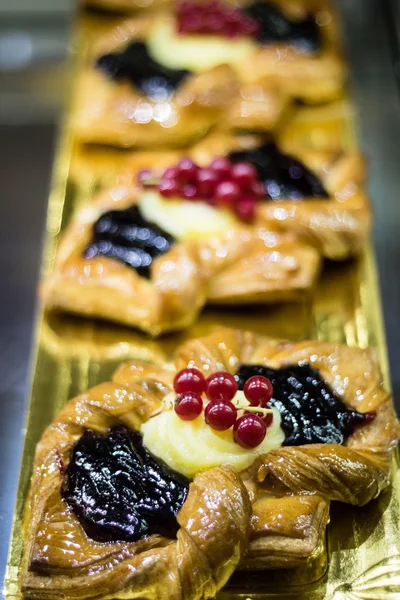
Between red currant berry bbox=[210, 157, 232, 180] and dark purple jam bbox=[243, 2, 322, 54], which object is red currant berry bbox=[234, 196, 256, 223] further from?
dark purple jam bbox=[243, 2, 322, 54]

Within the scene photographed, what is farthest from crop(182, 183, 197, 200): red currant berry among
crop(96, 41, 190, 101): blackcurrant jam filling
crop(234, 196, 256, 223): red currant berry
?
crop(96, 41, 190, 101): blackcurrant jam filling

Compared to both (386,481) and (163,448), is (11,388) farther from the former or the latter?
(386,481)

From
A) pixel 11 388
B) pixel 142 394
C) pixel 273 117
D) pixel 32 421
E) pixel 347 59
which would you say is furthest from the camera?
pixel 347 59

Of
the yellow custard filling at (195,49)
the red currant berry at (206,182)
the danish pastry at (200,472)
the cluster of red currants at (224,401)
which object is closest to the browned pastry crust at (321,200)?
the red currant berry at (206,182)

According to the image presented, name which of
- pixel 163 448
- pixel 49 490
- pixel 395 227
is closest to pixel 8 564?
pixel 49 490

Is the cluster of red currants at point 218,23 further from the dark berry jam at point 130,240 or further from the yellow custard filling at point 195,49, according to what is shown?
the dark berry jam at point 130,240

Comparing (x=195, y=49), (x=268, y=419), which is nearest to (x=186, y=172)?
(x=195, y=49)

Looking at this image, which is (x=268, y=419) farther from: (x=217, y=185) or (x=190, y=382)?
(x=217, y=185)
